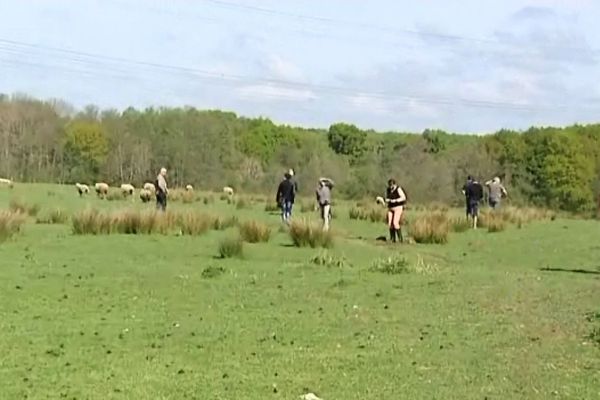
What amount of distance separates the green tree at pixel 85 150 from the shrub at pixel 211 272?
67.9 meters

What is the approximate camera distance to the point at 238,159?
90438 millimetres

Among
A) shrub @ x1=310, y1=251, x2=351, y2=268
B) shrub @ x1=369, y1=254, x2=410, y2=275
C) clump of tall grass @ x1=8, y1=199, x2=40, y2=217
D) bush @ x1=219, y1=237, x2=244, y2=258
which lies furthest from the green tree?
shrub @ x1=369, y1=254, x2=410, y2=275

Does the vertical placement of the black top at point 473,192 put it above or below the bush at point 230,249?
above

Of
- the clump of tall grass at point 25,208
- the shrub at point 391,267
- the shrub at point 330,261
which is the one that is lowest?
the clump of tall grass at point 25,208

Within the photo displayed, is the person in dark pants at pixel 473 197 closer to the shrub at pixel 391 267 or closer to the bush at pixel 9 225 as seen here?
the bush at pixel 9 225

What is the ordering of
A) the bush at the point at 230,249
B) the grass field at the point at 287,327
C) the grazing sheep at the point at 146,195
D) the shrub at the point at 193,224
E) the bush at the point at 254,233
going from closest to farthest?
the grass field at the point at 287,327 < the bush at the point at 230,249 < the bush at the point at 254,233 < the shrub at the point at 193,224 < the grazing sheep at the point at 146,195

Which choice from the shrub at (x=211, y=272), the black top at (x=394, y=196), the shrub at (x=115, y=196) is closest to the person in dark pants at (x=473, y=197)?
the black top at (x=394, y=196)

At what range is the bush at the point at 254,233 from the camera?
25672mm

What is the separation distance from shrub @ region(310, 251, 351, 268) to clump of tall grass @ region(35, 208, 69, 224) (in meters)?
12.7

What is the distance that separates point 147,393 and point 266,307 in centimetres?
536

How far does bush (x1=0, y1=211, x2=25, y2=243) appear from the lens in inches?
949

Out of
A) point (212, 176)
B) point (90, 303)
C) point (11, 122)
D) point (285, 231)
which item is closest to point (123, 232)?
point (285, 231)

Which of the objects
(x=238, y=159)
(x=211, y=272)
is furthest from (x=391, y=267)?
(x=238, y=159)

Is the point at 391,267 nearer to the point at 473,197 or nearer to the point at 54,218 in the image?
the point at 54,218
